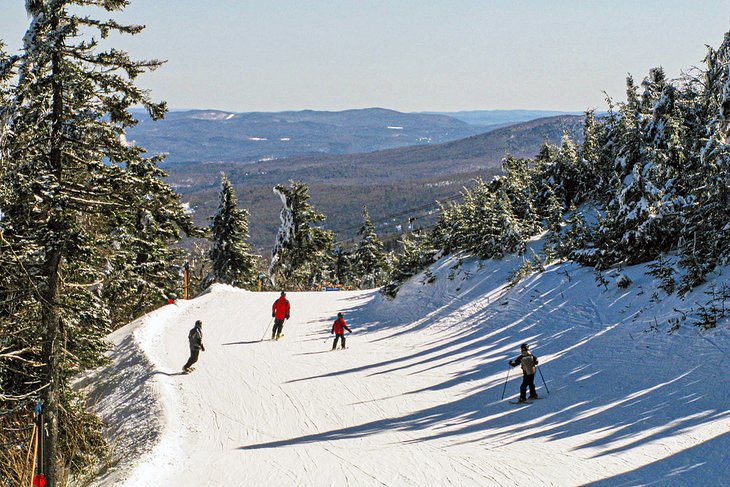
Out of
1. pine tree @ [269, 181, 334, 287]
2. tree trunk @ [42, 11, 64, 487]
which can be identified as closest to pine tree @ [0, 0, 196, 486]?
tree trunk @ [42, 11, 64, 487]

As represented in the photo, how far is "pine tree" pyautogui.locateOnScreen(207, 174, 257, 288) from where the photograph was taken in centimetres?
4731

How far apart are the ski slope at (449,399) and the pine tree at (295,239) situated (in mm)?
27062

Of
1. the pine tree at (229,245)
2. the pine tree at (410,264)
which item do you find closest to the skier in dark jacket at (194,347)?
the pine tree at (410,264)

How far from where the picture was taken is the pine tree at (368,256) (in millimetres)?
59547

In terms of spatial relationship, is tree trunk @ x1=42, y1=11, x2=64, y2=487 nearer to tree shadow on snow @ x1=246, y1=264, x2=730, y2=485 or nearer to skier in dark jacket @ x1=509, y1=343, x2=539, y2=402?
tree shadow on snow @ x1=246, y1=264, x2=730, y2=485

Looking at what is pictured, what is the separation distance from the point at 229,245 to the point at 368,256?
1663 cm

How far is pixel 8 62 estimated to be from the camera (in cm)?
1175

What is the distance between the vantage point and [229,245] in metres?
47.2

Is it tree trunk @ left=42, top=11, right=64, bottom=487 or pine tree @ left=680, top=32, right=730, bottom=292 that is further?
pine tree @ left=680, top=32, right=730, bottom=292

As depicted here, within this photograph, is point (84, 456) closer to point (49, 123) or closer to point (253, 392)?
point (253, 392)

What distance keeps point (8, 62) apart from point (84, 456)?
8029mm

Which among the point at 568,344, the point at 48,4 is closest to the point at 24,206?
the point at 48,4

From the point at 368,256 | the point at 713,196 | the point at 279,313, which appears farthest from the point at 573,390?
the point at 368,256

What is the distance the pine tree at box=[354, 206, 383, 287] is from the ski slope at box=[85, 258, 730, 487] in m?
34.6
